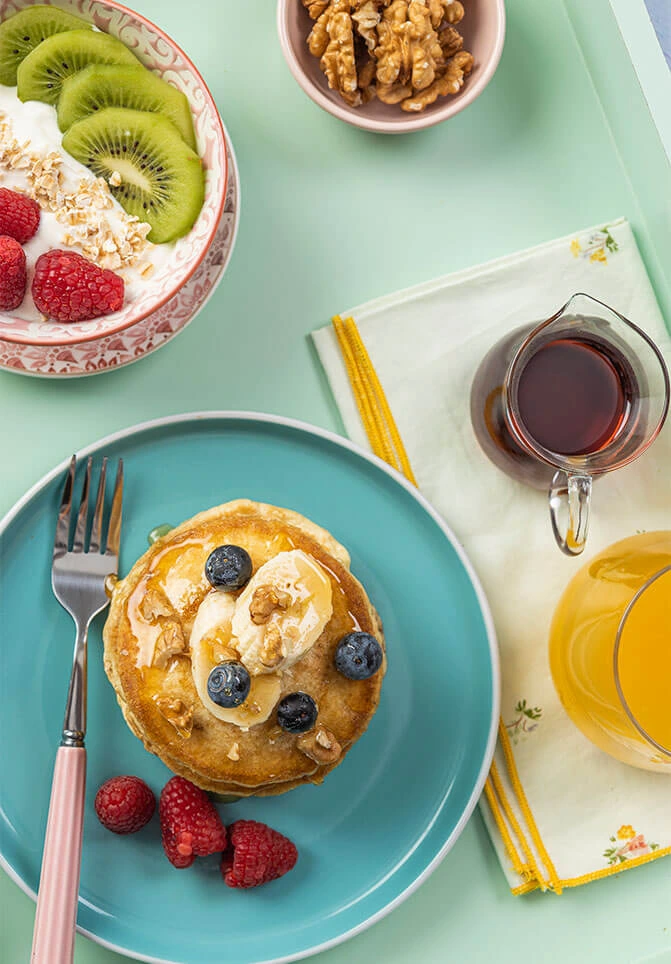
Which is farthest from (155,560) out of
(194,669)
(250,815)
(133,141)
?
(133,141)

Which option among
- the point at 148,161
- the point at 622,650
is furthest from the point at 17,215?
the point at 622,650

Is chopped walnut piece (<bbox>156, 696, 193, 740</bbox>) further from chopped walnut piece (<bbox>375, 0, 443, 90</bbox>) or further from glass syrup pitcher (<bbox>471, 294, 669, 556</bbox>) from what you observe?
chopped walnut piece (<bbox>375, 0, 443, 90</bbox>)

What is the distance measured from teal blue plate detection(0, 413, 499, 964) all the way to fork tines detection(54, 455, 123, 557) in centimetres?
3

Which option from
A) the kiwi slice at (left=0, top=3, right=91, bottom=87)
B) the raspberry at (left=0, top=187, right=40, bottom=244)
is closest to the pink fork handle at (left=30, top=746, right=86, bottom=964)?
the raspberry at (left=0, top=187, right=40, bottom=244)

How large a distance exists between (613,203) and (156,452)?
1076mm

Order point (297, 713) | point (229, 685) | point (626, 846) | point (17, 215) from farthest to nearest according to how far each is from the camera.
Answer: point (626, 846), point (17, 215), point (297, 713), point (229, 685)

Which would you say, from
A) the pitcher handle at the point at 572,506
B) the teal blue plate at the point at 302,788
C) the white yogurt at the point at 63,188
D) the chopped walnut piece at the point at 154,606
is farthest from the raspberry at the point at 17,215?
the pitcher handle at the point at 572,506

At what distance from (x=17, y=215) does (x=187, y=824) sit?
3.57ft

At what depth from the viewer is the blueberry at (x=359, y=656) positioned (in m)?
1.45

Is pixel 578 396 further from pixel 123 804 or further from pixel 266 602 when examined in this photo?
pixel 123 804

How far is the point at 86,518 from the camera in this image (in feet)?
5.40

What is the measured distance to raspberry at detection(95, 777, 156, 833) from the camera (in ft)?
5.14

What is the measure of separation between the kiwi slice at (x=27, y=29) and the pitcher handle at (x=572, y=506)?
3.87 feet

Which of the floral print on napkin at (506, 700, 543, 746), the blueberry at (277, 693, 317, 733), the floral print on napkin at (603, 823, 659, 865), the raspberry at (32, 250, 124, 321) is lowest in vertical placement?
the floral print on napkin at (603, 823, 659, 865)
